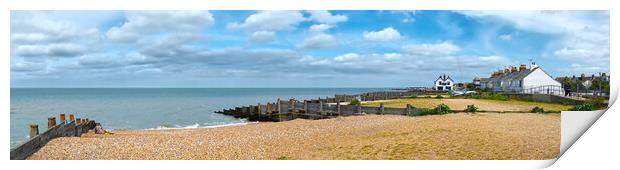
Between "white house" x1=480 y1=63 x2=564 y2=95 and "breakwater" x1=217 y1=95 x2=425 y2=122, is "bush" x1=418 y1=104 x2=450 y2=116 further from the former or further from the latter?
"white house" x1=480 y1=63 x2=564 y2=95

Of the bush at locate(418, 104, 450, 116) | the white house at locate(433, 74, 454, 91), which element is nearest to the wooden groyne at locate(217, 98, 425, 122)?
the bush at locate(418, 104, 450, 116)

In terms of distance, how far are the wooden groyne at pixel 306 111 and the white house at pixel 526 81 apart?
12.4 metres

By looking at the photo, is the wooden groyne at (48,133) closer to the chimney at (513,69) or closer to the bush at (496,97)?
A: the bush at (496,97)

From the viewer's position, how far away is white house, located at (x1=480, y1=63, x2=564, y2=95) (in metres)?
32.3

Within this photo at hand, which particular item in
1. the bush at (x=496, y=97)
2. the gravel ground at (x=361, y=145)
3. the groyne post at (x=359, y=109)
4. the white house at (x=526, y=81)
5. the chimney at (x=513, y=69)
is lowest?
the gravel ground at (x=361, y=145)

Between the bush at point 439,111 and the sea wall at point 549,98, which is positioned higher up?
the sea wall at point 549,98

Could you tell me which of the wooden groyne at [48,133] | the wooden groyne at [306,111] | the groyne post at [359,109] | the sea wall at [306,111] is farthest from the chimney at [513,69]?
the wooden groyne at [48,133]

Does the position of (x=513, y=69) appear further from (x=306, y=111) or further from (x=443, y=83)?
(x=306, y=111)

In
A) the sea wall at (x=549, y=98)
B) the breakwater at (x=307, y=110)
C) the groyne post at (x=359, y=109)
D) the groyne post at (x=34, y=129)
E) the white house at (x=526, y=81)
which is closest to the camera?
the groyne post at (x=34, y=129)

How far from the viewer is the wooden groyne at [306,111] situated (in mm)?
20328
